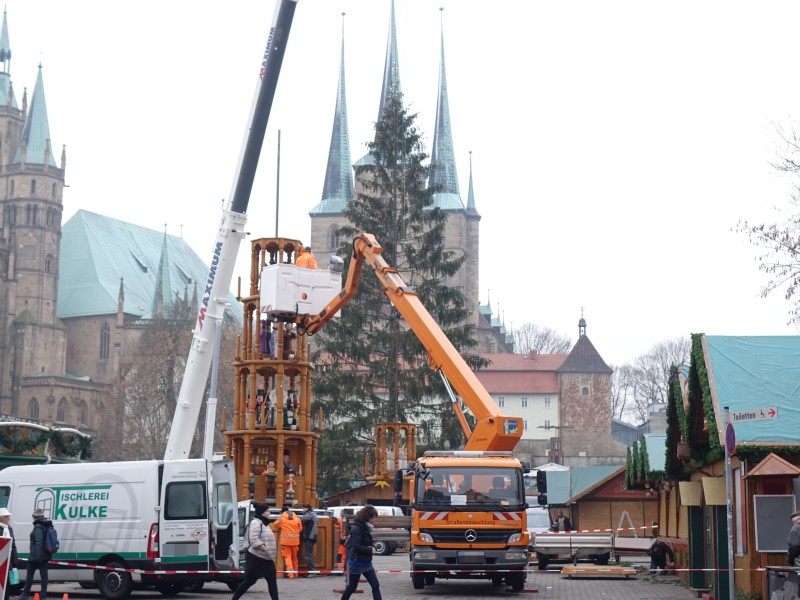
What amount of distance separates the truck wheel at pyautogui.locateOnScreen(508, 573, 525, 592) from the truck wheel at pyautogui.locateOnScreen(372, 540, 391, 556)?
17.0 m

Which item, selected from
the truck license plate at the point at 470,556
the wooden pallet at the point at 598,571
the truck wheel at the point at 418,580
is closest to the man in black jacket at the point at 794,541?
the truck license plate at the point at 470,556

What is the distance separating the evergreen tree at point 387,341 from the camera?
175 feet

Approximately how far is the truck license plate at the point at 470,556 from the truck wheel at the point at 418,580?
105 centimetres

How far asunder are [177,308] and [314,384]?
98.0 ft

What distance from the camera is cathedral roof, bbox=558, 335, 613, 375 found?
13012cm

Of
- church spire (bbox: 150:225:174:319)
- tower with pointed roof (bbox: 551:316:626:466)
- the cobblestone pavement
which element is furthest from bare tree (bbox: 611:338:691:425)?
the cobblestone pavement

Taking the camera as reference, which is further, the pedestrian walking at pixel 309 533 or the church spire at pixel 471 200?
the church spire at pixel 471 200

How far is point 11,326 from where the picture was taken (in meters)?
118

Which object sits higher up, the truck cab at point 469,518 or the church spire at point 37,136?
the church spire at point 37,136

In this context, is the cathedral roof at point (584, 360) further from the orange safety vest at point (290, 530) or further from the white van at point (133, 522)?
the white van at point (133, 522)

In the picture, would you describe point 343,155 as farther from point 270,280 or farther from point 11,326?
point 270,280

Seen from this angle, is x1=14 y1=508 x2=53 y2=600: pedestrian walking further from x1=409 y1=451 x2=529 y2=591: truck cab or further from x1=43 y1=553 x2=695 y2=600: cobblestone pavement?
x1=409 y1=451 x2=529 y2=591: truck cab

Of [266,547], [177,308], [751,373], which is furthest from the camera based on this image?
[177,308]

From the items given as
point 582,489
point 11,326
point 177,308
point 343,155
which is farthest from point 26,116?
point 582,489
